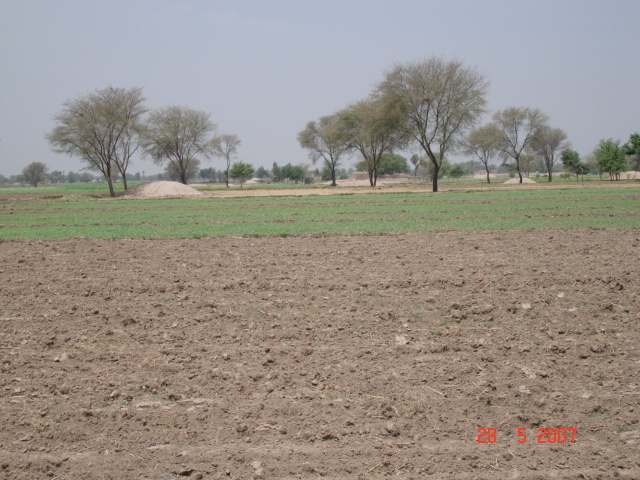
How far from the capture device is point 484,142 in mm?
95438

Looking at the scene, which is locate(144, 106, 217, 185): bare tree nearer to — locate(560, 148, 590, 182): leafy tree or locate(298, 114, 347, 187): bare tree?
locate(298, 114, 347, 187): bare tree

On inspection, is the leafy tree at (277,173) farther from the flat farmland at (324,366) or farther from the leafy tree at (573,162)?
the flat farmland at (324,366)

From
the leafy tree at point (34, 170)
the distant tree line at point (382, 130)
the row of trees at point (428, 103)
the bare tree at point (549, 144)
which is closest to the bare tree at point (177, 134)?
the distant tree line at point (382, 130)

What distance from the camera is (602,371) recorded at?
18.8ft

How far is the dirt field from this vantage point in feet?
13.8

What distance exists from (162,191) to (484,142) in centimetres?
6671

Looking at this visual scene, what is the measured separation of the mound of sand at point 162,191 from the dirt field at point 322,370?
44.6 meters

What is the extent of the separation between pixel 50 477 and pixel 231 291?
537 centimetres

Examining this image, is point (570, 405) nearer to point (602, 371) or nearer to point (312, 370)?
point (602, 371)

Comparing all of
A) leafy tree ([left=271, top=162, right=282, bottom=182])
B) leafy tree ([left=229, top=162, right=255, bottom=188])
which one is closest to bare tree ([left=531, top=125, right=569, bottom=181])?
leafy tree ([left=229, top=162, right=255, bottom=188])

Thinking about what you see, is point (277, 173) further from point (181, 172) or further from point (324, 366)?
point (324, 366)
